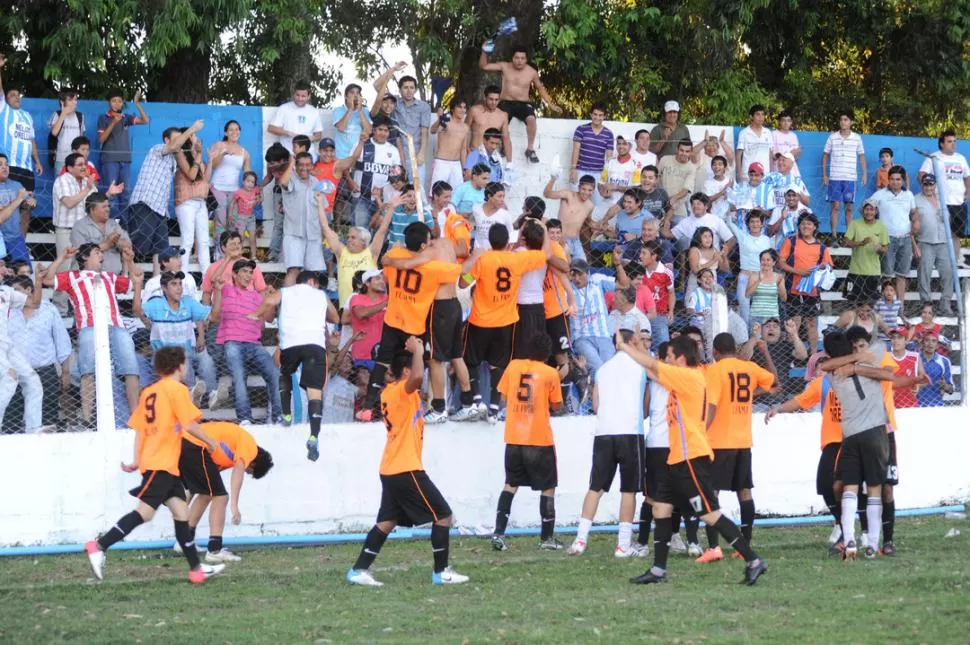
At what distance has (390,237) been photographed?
50.6 feet

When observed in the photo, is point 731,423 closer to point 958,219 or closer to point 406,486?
point 406,486

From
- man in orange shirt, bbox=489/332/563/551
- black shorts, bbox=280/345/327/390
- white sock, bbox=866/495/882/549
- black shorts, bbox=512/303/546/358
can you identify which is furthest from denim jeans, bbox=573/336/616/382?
white sock, bbox=866/495/882/549

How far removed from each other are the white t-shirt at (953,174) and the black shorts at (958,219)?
168 millimetres

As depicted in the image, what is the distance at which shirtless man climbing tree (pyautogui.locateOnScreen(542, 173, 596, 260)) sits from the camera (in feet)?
51.4

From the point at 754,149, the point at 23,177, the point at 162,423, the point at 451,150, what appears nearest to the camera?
the point at 162,423

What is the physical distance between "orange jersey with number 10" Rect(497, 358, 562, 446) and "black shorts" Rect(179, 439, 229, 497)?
2.58 meters

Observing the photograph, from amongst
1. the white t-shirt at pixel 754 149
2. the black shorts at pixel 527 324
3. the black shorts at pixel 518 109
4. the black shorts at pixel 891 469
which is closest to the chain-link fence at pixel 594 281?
the white t-shirt at pixel 754 149

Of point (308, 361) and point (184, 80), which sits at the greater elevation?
point (184, 80)

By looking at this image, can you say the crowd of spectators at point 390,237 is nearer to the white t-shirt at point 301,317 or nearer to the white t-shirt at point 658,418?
the white t-shirt at point 301,317

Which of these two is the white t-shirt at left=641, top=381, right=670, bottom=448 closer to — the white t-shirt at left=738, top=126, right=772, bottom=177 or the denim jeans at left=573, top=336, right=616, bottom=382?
the denim jeans at left=573, top=336, right=616, bottom=382

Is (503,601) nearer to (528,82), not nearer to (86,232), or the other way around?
(86,232)

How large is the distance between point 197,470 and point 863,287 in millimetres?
9771

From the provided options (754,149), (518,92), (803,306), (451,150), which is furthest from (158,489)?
(754,149)

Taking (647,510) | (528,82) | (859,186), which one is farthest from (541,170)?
(647,510)
